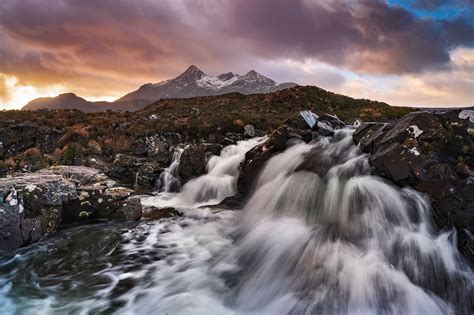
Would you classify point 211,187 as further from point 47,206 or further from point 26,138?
point 26,138

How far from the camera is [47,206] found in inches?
360

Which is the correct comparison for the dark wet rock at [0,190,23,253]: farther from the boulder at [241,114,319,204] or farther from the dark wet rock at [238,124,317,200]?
the dark wet rock at [238,124,317,200]

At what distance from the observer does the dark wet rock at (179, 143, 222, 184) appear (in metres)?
16.4

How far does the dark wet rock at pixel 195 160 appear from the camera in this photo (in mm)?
16391

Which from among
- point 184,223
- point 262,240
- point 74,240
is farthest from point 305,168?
point 74,240

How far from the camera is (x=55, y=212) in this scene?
959 centimetres

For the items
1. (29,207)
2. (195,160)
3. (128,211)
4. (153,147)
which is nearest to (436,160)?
(128,211)

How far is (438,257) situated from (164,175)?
12620 millimetres

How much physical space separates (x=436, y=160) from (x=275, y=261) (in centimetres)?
545

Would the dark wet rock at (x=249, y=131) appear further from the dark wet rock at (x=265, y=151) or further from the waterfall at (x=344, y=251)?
the waterfall at (x=344, y=251)

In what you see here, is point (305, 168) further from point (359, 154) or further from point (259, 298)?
point (259, 298)

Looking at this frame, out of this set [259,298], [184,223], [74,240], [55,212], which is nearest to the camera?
[259,298]

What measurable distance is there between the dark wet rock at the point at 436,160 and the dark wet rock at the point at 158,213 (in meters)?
7.24

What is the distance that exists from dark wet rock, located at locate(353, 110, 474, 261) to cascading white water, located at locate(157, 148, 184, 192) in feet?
29.3
